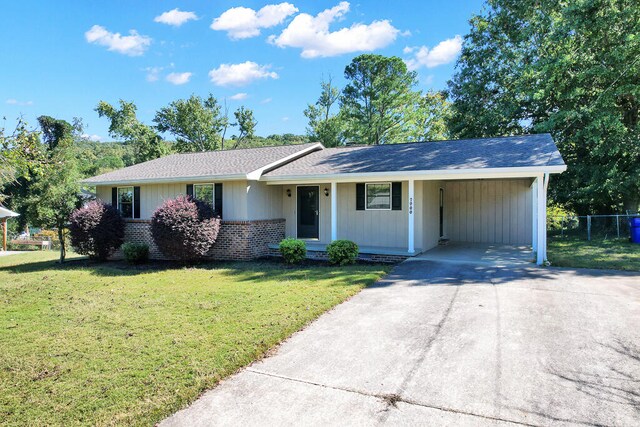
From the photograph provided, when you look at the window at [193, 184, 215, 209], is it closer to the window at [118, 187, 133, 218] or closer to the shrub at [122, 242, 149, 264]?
the shrub at [122, 242, 149, 264]

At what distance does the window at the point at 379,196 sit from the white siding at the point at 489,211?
387 cm

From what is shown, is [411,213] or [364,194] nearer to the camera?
[411,213]

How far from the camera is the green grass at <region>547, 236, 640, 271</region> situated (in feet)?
29.5

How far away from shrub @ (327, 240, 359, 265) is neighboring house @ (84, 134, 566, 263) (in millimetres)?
738

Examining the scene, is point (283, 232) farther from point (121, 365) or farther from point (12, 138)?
point (121, 365)

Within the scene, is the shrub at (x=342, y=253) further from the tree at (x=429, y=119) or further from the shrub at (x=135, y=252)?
the tree at (x=429, y=119)

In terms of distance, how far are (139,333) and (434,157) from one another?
8904mm

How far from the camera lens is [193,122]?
108ft

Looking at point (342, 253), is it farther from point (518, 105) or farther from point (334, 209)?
point (518, 105)

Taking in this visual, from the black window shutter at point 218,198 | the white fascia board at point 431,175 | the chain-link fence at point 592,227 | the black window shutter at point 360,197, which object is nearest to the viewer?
the white fascia board at point 431,175

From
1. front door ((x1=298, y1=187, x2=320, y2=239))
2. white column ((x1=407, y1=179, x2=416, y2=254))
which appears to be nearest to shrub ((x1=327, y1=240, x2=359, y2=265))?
white column ((x1=407, y1=179, x2=416, y2=254))

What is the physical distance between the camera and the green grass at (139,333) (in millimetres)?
3279

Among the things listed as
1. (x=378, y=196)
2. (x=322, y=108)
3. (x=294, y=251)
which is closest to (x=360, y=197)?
(x=378, y=196)

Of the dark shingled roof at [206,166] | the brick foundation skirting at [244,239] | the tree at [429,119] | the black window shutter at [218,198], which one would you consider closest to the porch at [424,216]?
the brick foundation skirting at [244,239]
